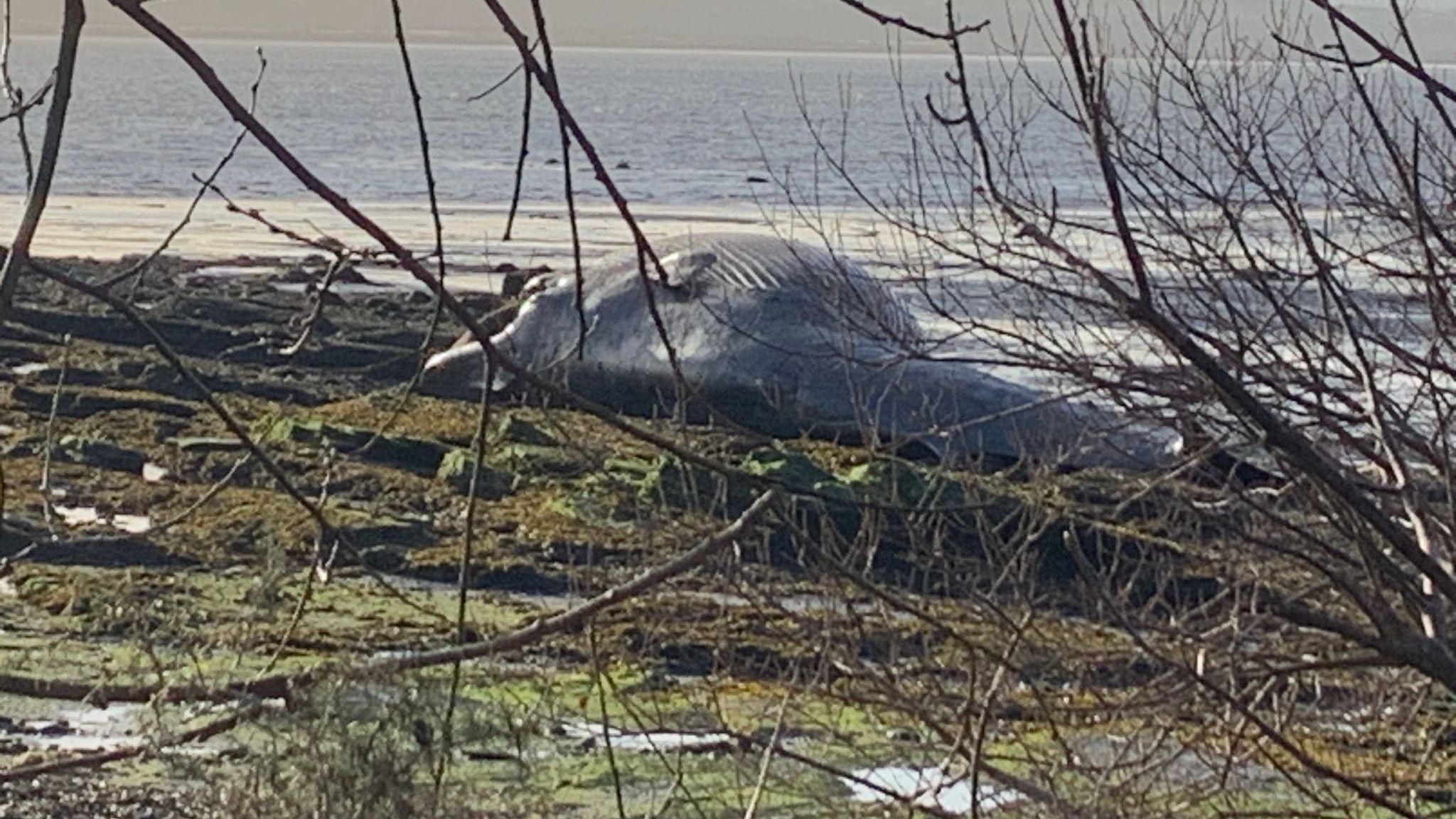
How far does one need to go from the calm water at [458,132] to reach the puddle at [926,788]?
6.35 ft

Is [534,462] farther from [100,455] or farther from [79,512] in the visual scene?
[79,512]

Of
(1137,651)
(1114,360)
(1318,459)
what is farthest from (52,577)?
(1318,459)

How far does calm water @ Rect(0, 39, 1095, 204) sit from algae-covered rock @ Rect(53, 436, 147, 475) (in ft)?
8.50

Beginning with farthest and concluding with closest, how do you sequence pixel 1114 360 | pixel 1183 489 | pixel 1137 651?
pixel 1114 360 < pixel 1183 489 < pixel 1137 651

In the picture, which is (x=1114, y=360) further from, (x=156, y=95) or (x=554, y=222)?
(x=156, y=95)

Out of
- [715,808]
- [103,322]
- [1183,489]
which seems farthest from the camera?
[103,322]

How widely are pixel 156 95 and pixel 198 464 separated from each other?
85485mm

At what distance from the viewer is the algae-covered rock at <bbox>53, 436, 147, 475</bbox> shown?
11.5m

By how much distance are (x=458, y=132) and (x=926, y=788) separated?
2548 inches

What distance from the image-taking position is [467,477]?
1151 centimetres

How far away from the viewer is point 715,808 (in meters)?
6.23

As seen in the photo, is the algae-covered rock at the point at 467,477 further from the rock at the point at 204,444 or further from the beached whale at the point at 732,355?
the rock at the point at 204,444

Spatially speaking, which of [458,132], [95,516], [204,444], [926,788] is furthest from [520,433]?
[458,132]

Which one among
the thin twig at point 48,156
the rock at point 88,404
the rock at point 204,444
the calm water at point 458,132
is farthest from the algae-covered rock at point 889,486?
the thin twig at point 48,156
